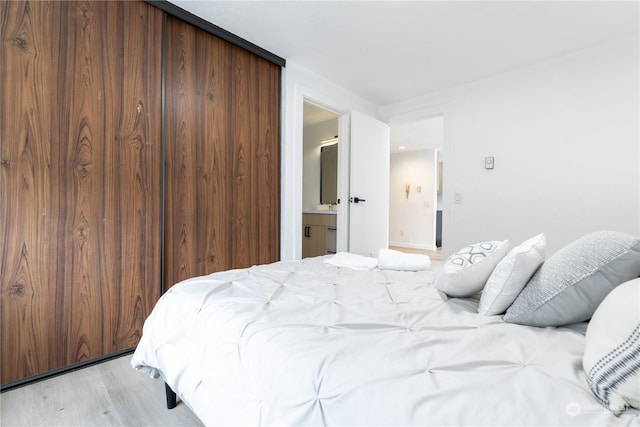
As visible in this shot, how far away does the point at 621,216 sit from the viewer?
240 centimetres

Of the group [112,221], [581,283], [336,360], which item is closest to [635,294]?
[581,283]

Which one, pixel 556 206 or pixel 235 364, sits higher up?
pixel 556 206

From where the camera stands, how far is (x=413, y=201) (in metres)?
7.00

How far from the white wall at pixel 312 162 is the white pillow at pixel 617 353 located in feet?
14.4

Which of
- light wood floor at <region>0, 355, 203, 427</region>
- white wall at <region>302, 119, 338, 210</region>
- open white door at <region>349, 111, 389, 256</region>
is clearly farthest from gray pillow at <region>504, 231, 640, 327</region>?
white wall at <region>302, 119, 338, 210</region>

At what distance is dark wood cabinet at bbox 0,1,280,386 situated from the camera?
5.06 feet

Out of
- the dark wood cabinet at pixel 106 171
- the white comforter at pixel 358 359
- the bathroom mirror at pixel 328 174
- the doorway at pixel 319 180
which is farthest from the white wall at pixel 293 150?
the bathroom mirror at pixel 328 174

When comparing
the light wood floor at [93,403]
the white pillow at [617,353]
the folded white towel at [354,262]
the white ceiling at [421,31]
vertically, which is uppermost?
the white ceiling at [421,31]

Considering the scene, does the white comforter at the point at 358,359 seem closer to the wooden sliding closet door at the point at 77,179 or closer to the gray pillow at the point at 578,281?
the gray pillow at the point at 578,281

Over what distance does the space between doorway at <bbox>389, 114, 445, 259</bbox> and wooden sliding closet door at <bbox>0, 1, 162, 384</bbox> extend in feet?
17.0

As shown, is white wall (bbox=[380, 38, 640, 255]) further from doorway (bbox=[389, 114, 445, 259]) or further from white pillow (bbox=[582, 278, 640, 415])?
doorway (bbox=[389, 114, 445, 259])

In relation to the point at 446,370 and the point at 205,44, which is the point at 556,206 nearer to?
the point at 446,370

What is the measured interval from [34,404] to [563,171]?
3.93 metres

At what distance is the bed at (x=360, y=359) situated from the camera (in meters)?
0.55
